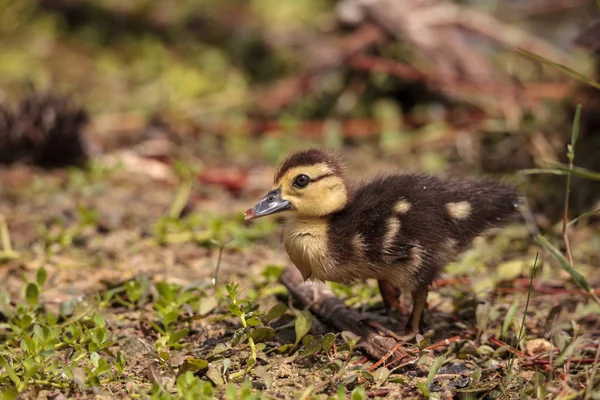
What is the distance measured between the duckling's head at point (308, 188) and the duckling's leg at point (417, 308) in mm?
465

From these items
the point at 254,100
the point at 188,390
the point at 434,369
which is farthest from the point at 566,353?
the point at 254,100

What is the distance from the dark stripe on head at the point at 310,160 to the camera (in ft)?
10.6

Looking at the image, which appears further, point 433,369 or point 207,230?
point 207,230

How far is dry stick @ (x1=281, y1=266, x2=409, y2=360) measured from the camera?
122 inches

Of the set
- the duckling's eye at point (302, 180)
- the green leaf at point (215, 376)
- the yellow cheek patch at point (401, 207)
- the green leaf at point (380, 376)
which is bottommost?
the green leaf at point (380, 376)

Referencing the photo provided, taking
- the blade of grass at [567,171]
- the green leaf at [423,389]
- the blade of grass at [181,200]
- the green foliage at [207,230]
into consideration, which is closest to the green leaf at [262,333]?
the green leaf at [423,389]

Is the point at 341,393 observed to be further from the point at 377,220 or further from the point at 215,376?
the point at 377,220

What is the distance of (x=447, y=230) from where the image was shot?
10.6ft

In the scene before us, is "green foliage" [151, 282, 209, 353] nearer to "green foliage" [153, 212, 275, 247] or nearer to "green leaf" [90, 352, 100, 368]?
"green leaf" [90, 352, 100, 368]

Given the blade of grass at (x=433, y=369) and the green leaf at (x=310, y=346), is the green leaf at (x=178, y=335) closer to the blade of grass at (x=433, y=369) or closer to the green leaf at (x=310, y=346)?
the green leaf at (x=310, y=346)

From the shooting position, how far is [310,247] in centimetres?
315

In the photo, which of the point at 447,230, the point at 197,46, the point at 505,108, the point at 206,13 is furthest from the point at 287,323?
the point at 206,13

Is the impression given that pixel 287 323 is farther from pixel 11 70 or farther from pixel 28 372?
pixel 11 70

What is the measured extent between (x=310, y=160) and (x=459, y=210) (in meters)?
0.63
